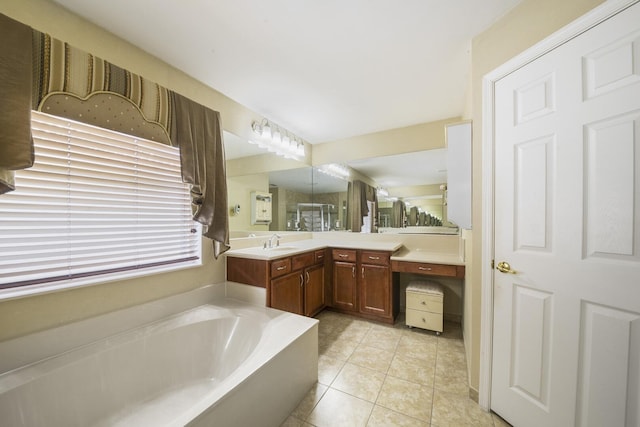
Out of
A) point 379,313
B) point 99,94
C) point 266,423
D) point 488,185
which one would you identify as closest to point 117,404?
point 266,423

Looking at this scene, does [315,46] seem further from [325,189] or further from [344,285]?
[344,285]

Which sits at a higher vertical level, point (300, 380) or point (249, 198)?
point (249, 198)

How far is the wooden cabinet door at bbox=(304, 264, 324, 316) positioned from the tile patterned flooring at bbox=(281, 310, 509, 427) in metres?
0.24

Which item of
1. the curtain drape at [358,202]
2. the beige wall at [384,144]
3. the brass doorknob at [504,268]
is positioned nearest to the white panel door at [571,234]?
the brass doorknob at [504,268]

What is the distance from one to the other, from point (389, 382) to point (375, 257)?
3.71ft

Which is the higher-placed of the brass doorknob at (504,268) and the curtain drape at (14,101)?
the curtain drape at (14,101)

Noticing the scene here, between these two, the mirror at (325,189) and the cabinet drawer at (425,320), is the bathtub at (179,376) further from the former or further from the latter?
the cabinet drawer at (425,320)

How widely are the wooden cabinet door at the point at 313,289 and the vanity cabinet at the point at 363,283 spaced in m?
0.17

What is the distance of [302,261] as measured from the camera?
2.30 metres

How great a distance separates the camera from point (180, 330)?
5.06 ft

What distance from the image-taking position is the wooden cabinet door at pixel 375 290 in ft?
7.93

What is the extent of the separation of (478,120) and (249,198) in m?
2.14

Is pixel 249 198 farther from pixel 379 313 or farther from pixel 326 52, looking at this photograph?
pixel 379 313

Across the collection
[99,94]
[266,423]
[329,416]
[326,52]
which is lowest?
[329,416]
